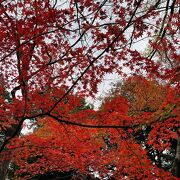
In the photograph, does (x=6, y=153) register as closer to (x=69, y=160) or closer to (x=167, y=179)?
(x=69, y=160)

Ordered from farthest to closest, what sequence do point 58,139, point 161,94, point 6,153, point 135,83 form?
1. point 135,83
2. point 161,94
3. point 58,139
4. point 6,153

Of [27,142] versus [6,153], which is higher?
[27,142]

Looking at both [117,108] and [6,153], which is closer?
[117,108]

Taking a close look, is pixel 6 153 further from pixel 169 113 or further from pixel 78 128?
pixel 169 113

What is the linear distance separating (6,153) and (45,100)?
2.85 m

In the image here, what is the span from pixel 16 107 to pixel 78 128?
2714 millimetres

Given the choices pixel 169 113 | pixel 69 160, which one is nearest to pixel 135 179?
pixel 69 160

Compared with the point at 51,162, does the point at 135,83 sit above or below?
above

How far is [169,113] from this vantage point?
5375 millimetres

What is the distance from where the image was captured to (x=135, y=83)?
23.6 m

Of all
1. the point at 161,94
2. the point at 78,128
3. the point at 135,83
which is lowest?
the point at 78,128

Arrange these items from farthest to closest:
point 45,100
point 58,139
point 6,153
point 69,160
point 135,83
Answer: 1. point 135,83
2. point 69,160
3. point 58,139
4. point 6,153
5. point 45,100

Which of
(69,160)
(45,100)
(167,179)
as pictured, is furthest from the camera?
(69,160)

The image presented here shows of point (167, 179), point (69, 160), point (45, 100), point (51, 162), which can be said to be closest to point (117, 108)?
point (45, 100)
